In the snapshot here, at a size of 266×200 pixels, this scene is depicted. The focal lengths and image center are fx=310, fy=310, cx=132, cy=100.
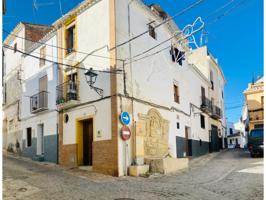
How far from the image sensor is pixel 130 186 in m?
9.53

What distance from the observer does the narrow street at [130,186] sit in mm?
8078

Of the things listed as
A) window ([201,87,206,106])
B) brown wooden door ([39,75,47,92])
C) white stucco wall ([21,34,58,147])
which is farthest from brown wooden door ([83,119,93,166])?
Answer: window ([201,87,206,106])

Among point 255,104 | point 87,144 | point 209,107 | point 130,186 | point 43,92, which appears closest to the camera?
point 130,186

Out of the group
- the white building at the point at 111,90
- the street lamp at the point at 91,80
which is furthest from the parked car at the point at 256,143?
the street lamp at the point at 91,80

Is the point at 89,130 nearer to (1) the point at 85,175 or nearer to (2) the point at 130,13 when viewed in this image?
(1) the point at 85,175

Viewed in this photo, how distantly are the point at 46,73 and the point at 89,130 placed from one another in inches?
184

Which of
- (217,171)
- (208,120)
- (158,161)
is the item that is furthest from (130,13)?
(208,120)

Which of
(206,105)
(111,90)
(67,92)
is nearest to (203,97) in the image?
(206,105)

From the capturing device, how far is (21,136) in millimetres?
18578

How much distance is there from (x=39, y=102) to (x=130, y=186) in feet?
29.9

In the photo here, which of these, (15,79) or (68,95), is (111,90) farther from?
(15,79)

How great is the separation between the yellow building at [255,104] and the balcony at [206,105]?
6848mm

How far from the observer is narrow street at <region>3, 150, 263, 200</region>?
808 centimetres

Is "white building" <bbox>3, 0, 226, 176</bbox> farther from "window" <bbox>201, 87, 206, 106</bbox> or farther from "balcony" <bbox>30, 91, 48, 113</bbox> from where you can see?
"window" <bbox>201, 87, 206, 106</bbox>
